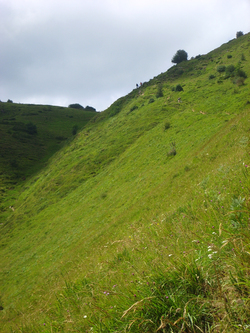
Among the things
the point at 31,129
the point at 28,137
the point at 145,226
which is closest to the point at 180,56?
the point at 31,129

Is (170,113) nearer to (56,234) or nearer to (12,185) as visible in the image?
(56,234)

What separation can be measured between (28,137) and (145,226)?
3808 inches

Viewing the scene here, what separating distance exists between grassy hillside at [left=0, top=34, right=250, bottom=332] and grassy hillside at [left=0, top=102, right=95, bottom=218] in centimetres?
811

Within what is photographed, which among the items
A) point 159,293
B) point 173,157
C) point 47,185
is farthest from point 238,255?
point 47,185

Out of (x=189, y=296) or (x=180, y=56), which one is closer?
(x=189, y=296)

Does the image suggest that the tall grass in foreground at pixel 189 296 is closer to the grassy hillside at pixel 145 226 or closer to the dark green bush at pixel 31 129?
the grassy hillside at pixel 145 226

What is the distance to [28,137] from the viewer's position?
92.7m

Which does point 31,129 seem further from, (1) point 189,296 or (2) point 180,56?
(1) point 189,296

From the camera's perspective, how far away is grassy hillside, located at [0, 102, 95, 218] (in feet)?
222

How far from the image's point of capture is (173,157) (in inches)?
974

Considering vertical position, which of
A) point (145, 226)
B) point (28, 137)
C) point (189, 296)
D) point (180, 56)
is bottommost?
point (145, 226)

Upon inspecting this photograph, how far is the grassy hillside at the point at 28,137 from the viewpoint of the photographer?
67.7 metres

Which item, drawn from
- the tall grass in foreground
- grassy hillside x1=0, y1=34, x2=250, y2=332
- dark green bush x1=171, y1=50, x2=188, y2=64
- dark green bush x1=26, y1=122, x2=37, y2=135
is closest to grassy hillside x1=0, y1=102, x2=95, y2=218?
dark green bush x1=26, y1=122, x2=37, y2=135

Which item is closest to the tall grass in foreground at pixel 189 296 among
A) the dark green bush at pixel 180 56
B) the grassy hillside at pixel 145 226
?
the grassy hillside at pixel 145 226
